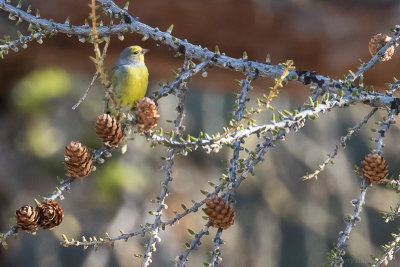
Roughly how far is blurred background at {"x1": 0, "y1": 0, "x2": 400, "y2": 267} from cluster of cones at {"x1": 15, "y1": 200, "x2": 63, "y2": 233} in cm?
17

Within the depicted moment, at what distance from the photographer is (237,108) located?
3.38 feet

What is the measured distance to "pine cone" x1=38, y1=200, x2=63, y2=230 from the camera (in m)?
0.92

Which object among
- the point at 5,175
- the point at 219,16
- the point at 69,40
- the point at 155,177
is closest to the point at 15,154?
the point at 5,175

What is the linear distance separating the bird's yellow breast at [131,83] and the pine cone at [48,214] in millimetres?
444

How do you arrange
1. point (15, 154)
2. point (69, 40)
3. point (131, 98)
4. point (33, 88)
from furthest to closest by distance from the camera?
1. point (15, 154)
2. point (33, 88)
3. point (69, 40)
4. point (131, 98)

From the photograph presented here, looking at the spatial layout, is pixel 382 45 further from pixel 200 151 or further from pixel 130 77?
pixel 200 151

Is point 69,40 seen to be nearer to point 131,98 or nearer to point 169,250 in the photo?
point 131,98

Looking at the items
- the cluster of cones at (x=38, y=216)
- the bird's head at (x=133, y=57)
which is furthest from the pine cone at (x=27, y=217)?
the bird's head at (x=133, y=57)

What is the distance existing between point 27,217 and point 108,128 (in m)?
0.18

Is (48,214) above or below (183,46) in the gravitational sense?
below

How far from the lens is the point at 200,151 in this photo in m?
4.46

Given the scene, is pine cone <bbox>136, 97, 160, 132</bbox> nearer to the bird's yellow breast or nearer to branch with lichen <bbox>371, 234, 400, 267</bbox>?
branch with lichen <bbox>371, 234, 400, 267</bbox>

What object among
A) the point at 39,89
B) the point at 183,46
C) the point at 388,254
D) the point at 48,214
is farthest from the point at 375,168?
the point at 39,89

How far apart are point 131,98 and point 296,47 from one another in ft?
3.02
